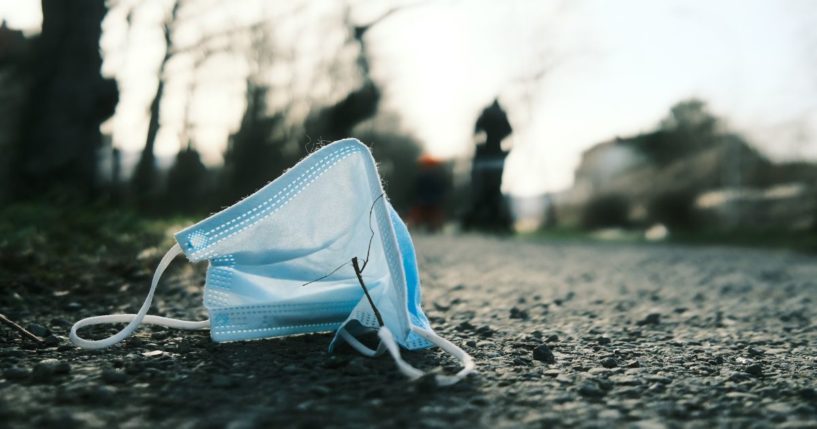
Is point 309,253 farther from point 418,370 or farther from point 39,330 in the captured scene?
point 39,330

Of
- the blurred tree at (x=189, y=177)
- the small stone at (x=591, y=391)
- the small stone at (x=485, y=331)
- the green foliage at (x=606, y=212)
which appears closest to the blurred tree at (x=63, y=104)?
the small stone at (x=485, y=331)

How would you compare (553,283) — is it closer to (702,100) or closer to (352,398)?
(352,398)

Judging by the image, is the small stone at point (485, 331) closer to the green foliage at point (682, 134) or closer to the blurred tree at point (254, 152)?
the blurred tree at point (254, 152)

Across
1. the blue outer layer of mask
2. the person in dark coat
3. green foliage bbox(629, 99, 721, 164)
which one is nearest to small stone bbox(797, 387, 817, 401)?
the blue outer layer of mask

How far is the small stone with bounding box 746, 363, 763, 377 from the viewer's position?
2.47 meters

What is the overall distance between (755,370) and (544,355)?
76 centimetres

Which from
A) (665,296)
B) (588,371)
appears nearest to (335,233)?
(588,371)

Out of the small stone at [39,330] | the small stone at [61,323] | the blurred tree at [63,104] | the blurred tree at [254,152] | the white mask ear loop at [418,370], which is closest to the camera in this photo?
the white mask ear loop at [418,370]

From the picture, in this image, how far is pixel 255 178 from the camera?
14.8m

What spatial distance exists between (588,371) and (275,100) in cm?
1791

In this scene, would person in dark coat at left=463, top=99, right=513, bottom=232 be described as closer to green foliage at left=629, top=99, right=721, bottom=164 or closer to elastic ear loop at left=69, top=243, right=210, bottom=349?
green foliage at left=629, top=99, right=721, bottom=164

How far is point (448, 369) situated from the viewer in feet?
7.80

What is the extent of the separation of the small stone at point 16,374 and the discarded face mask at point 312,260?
0.89ft

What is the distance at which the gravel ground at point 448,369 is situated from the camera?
1882 millimetres
